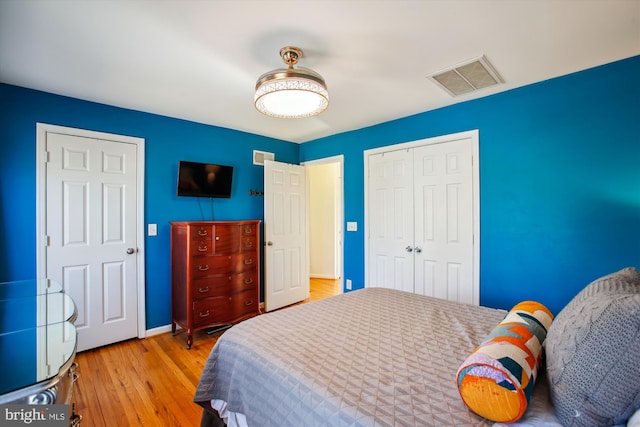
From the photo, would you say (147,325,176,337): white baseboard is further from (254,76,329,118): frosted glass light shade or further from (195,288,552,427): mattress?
(254,76,329,118): frosted glass light shade

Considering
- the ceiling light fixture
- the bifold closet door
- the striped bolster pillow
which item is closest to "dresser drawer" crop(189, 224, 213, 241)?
the ceiling light fixture

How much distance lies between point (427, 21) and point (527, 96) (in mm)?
1392

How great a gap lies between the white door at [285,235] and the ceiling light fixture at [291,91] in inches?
71.6

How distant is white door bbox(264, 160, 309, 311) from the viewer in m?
3.81

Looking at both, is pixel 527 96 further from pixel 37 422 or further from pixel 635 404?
pixel 37 422

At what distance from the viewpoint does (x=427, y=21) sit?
1.62 m

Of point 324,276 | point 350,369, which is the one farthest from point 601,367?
point 324,276

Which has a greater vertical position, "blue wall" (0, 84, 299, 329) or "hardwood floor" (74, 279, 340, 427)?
"blue wall" (0, 84, 299, 329)

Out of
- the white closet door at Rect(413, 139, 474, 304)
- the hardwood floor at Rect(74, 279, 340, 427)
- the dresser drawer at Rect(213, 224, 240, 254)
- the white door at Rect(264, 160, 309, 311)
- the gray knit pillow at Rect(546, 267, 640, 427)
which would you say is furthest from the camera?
the white door at Rect(264, 160, 309, 311)

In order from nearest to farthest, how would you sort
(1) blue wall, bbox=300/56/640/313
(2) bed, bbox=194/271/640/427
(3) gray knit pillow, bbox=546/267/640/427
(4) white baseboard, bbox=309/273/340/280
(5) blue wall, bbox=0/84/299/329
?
(3) gray knit pillow, bbox=546/267/640/427
(2) bed, bbox=194/271/640/427
(1) blue wall, bbox=300/56/640/313
(5) blue wall, bbox=0/84/299/329
(4) white baseboard, bbox=309/273/340/280

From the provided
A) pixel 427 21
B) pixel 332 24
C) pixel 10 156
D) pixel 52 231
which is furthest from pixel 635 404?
pixel 10 156

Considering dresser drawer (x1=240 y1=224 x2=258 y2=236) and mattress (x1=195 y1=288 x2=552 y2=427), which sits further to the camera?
dresser drawer (x1=240 y1=224 x2=258 y2=236)

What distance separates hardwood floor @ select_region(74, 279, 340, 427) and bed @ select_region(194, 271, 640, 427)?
1.89 feet

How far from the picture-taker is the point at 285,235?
400cm
